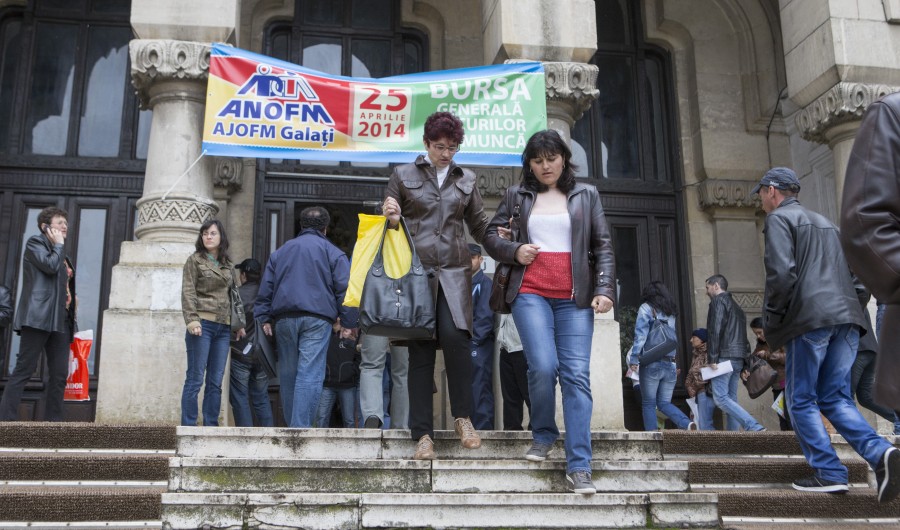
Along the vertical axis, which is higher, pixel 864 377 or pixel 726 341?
pixel 726 341

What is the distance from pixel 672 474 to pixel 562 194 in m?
1.83

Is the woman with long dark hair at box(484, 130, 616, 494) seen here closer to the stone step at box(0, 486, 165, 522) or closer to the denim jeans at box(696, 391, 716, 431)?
the stone step at box(0, 486, 165, 522)

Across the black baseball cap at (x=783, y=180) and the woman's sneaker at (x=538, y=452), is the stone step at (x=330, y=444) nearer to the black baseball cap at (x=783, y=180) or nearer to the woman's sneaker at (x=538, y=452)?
the woman's sneaker at (x=538, y=452)

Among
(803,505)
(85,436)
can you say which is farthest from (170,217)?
(803,505)

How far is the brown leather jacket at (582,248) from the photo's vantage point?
5098mm

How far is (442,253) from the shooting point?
536 centimetres

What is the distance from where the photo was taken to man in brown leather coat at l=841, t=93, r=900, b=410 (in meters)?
2.26

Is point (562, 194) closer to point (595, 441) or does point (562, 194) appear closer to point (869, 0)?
point (595, 441)

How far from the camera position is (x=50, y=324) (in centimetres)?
730

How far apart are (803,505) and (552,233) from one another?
7.25 feet

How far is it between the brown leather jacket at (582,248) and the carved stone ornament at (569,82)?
317cm

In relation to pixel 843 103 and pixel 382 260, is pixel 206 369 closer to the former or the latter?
pixel 382 260

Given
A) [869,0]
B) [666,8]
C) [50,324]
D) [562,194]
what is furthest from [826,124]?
[50,324]

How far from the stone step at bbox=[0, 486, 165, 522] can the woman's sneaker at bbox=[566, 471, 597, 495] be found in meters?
2.25
